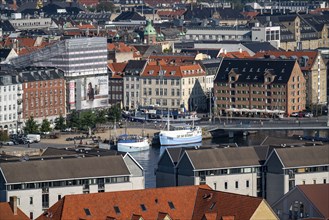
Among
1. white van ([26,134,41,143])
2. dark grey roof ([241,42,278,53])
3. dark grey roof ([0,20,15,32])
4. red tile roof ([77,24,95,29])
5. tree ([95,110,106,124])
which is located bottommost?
white van ([26,134,41,143])

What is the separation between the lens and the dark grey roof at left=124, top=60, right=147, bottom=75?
203ft

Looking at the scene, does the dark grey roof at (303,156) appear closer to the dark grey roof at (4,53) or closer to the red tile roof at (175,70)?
the red tile roof at (175,70)

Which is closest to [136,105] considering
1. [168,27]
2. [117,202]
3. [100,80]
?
[100,80]

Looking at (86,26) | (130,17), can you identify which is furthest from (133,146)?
(130,17)

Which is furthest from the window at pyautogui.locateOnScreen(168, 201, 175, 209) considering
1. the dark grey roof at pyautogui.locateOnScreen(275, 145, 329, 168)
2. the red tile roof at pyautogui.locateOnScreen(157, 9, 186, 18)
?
the red tile roof at pyautogui.locateOnScreen(157, 9, 186, 18)

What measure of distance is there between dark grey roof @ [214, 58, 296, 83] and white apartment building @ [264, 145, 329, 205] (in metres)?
21.1

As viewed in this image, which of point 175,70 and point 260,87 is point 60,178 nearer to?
point 260,87

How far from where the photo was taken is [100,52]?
6128 cm

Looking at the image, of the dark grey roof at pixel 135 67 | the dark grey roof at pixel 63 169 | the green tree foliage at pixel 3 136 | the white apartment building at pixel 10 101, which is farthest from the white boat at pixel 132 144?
the dark grey roof at pixel 63 169

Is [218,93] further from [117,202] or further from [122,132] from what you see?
[117,202]

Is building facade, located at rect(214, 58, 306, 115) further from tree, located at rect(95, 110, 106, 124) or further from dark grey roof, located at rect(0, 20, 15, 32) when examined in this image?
dark grey roof, located at rect(0, 20, 15, 32)

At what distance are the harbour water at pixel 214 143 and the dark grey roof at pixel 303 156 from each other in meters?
4.57

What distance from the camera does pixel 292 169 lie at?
3766 centimetres

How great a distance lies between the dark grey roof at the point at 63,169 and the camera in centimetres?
3584
